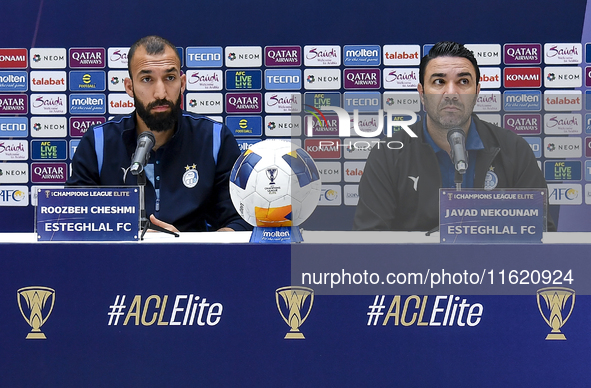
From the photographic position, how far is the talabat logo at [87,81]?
131 inches

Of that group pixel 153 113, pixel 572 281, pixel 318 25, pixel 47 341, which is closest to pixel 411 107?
pixel 572 281

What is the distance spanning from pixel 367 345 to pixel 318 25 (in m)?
2.36

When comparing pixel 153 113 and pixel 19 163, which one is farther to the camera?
pixel 19 163

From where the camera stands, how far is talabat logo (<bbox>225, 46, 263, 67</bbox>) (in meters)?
3.28

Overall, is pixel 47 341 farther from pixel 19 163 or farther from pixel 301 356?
pixel 19 163

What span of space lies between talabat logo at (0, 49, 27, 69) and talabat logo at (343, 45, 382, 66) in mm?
1929

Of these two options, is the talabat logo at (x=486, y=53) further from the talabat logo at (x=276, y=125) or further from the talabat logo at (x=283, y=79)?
the talabat logo at (x=276, y=125)

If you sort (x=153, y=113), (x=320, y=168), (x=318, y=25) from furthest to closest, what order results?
(x=318, y=25) → (x=153, y=113) → (x=320, y=168)

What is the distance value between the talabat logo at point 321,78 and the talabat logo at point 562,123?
1.69m

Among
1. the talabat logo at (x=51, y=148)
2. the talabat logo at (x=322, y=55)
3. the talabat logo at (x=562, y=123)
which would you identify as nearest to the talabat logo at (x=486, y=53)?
the talabat logo at (x=322, y=55)

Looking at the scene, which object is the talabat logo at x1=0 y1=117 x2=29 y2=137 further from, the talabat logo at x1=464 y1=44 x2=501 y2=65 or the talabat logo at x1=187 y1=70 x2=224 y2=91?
the talabat logo at x1=464 y1=44 x2=501 y2=65

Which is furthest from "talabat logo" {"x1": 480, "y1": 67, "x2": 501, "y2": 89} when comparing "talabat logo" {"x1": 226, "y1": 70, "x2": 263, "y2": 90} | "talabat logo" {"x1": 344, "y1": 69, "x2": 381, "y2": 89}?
"talabat logo" {"x1": 226, "y1": 70, "x2": 263, "y2": 90}

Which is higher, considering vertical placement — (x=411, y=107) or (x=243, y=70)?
(x=243, y=70)

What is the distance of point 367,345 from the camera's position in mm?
1325
